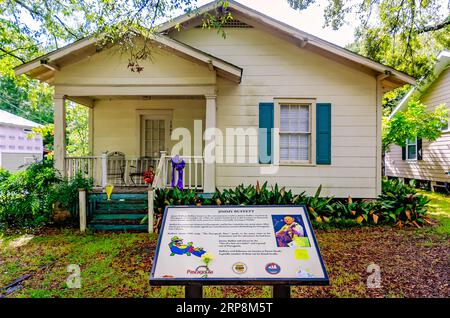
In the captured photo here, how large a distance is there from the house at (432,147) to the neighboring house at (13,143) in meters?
21.2

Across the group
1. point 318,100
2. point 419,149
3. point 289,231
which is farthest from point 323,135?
point 419,149

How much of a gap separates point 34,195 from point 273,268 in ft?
22.2

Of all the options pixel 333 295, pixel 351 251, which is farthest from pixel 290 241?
pixel 351 251

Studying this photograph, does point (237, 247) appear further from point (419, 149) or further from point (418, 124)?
point (419, 149)

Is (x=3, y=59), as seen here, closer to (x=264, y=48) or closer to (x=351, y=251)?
(x=264, y=48)

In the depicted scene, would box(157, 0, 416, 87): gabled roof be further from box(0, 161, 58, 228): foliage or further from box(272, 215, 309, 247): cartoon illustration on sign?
box(272, 215, 309, 247): cartoon illustration on sign

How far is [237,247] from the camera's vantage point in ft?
8.72

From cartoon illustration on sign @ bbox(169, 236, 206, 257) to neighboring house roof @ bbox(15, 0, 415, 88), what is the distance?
5.15 metres

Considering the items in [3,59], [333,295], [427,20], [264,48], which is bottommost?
[333,295]

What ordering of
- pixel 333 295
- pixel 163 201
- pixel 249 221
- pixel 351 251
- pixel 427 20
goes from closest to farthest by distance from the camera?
pixel 249 221 < pixel 333 295 < pixel 351 251 < pixel 163 201 < pixel 427 20

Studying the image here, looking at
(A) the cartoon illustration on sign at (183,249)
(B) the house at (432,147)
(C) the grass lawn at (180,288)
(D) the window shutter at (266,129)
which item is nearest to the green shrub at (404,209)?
(C) the grass lawn at (180,288)

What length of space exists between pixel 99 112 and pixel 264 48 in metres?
5.56

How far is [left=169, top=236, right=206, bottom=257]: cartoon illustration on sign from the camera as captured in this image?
8.54 feet
